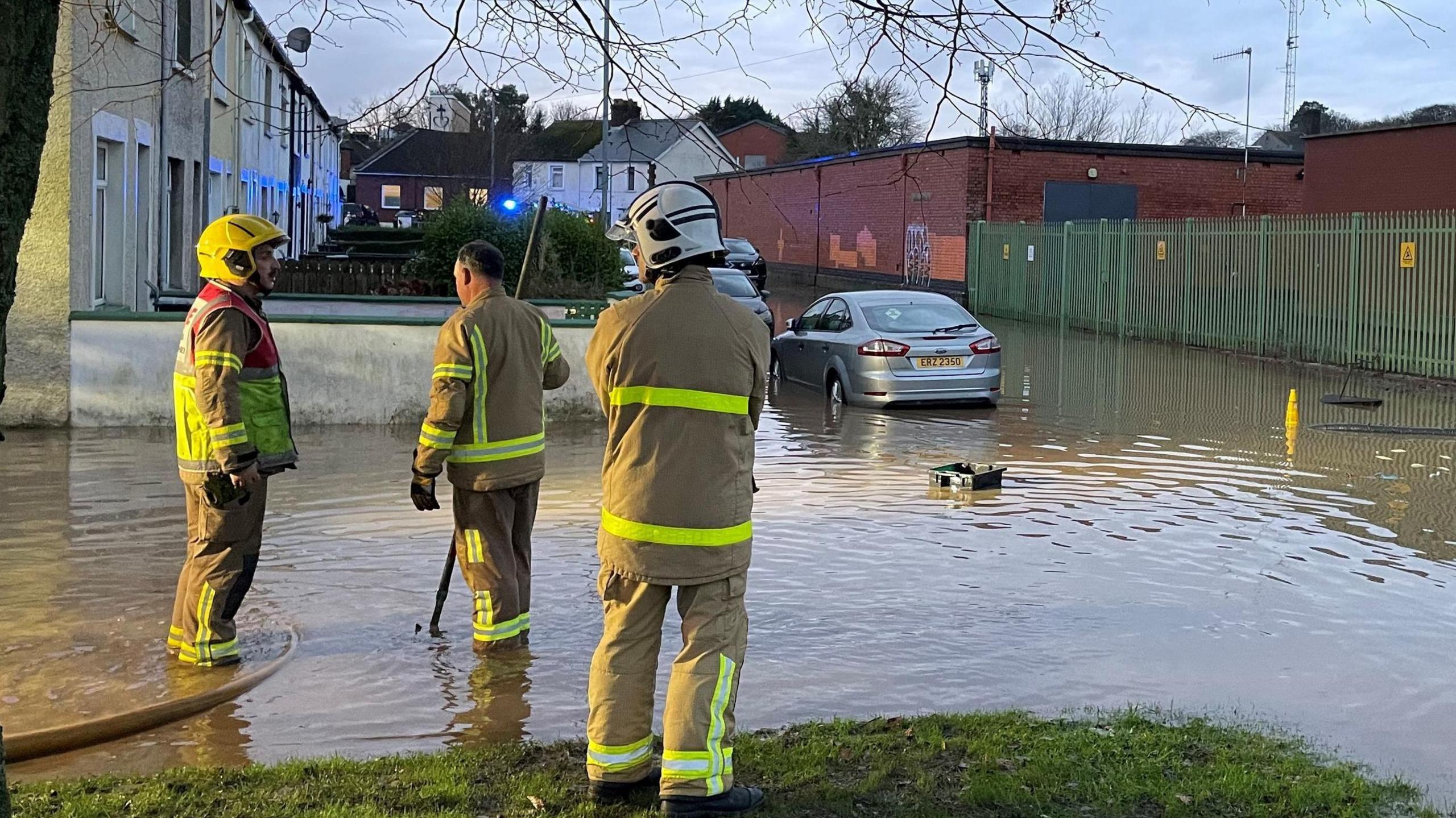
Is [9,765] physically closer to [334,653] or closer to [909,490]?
[334,653]

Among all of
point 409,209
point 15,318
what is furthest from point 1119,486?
point 409,209

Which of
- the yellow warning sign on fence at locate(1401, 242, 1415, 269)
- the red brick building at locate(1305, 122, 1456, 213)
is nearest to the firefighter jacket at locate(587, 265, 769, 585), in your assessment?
the yellow warning sign on fence at locate(1401, 242, 1415, 269)

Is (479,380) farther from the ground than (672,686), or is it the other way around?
(479,380)

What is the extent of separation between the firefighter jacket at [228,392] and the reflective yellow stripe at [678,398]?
7.46 feet

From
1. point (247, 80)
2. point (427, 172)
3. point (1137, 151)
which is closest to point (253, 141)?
point (247, 80)

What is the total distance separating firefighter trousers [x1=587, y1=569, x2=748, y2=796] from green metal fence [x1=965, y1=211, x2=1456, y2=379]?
1714 centimetres

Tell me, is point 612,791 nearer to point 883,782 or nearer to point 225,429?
point 883,782

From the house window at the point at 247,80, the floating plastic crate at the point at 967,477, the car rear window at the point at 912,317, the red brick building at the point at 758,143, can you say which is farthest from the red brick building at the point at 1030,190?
the red brick building at the point at 758,143

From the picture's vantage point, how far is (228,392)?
641cm

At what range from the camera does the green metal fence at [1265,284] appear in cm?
2003

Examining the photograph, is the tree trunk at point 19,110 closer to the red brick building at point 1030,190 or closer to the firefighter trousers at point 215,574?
the firefighter trousers at point 215,574

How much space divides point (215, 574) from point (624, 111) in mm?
2896

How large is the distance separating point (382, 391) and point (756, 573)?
23.0 feet

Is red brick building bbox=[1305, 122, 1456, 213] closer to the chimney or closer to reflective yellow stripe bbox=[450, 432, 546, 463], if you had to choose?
reflective yellow stripe bbox=[450, 432, 546, 463]
